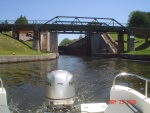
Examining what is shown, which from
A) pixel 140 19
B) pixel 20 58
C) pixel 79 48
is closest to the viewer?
pixel 20 58

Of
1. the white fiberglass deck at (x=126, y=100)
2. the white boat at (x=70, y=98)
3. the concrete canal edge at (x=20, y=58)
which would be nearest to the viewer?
the white fiberglass deck at (x=126, y=100)

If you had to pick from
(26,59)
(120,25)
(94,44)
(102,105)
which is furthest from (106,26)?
(102,105)

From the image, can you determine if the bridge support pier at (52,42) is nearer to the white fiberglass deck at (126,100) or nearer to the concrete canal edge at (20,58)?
the concrete canal edge at (20,58)

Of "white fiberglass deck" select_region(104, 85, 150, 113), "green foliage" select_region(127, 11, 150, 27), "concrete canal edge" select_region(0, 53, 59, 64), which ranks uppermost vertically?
"green foliage" select_region(127, 11, 150, 27)

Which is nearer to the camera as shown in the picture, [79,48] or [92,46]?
[92,46]

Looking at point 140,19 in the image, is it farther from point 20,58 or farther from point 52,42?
point 20,58

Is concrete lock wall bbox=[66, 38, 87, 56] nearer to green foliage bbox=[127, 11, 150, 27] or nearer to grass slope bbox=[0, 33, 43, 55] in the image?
green foliage bbox=[127, 11, 150, 27]

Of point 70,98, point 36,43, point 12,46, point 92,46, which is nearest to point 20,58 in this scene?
point 12,46

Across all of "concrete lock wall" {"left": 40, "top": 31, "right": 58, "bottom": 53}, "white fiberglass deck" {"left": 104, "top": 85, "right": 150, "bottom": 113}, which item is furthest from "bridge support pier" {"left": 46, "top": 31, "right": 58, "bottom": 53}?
"white fiberglass deck" {"left": 104, "top": 85, "right": 150, "bottom": 113}

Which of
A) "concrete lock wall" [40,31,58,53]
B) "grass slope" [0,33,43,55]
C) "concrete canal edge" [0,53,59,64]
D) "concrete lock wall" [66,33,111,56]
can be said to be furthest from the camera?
"concrete lock wall" [66,33,111,56]

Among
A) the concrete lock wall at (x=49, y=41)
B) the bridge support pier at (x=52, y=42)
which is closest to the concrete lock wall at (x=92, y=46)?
the bridge support pier at (x=52, y=42)

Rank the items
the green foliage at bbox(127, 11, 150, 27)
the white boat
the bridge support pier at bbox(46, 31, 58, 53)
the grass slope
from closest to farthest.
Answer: the white boat → the grass slope → the bridge support pier at bbox(46, 31, 58, 53) → the green foliage at bbox(127, 11, 150, 27)

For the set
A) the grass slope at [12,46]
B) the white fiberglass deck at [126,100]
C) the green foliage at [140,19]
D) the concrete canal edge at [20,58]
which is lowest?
the concrete canal edge at [20,58]

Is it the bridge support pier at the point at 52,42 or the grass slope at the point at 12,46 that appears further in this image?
the bridge support pier at the point at 52,42
